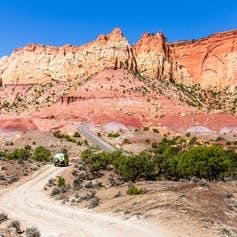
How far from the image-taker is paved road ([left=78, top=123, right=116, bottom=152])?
273 feet

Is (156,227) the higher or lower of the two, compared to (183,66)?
lower

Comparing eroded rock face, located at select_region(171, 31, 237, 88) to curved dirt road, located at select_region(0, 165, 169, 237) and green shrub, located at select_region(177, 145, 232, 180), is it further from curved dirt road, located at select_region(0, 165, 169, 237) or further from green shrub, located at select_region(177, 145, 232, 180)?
curved dirt road, located at select_region(0, 165, 169, 237)

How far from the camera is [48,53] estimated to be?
164000mm

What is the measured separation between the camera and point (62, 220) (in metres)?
23.8

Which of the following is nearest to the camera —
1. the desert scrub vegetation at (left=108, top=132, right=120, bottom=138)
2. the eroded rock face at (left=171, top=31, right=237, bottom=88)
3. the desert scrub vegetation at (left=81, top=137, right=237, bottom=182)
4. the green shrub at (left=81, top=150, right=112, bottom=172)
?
the desert scrub vegetation at (left=81, top=137, right=237, bottom=182)

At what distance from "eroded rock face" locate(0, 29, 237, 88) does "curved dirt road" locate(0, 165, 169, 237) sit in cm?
11465

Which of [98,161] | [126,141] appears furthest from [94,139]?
[98,161]

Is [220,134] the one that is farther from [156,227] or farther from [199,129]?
[156,227]

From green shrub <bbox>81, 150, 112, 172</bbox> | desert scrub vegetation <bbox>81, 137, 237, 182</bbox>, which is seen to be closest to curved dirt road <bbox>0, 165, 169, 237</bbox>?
desert scrub vegetation <bbox>81, 137, 237, 182</bbox>

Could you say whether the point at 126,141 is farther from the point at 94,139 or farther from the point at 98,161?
the point at 98,161

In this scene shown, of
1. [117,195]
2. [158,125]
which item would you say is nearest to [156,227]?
[117,195]

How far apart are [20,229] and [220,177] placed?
69.8ft

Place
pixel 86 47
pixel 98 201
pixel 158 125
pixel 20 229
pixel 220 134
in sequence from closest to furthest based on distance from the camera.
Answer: pixel 20 229, pixel 98 201, pixel 220 134, pixel 158 125, pixel 86 47

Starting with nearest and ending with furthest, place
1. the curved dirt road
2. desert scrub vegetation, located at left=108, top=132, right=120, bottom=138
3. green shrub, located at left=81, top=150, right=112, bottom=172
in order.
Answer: the curved dirt road → green shrub, located at left=81, top=150, right=112, bottom=172 → desert scrub vegetation, located at left=108, top=132, right=120, bottom=138
